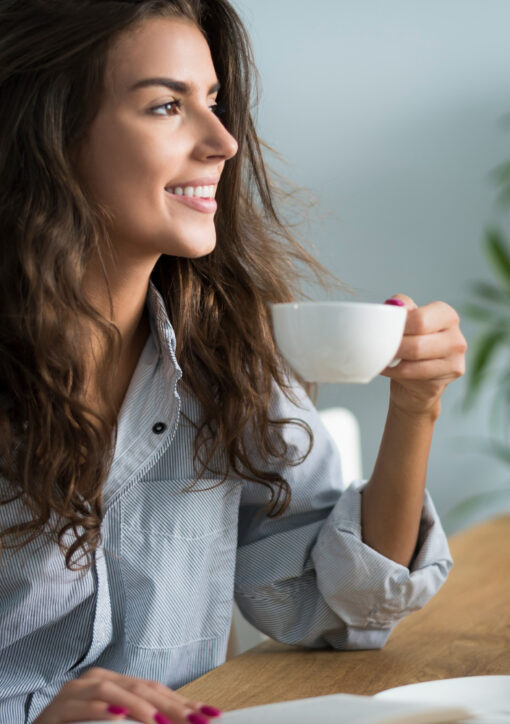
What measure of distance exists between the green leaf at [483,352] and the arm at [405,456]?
1.52 m

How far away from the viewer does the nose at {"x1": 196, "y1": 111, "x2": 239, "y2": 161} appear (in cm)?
115

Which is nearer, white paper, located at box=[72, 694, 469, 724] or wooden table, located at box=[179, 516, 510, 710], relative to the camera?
white paper, located at box=[72, 694, 469, 724]

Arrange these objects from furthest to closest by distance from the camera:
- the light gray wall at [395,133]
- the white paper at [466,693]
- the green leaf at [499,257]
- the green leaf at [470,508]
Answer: the green leaf at [470,508]
the light gray wall at [395,133]
the green leaf at [499,257]
the white paper at [466,693]

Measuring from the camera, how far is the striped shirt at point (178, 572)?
42.6 inches

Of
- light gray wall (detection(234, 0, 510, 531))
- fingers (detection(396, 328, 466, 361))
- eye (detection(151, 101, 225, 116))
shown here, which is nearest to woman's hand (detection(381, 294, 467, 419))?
fingers (detection(396, 328, 466, 361))

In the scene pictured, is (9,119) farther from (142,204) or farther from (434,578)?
(434,578)

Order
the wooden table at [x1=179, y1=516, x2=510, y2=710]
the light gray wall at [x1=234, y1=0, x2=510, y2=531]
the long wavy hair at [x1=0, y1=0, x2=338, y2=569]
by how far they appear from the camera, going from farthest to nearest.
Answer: the light gray wall at [x1=234, y1=0, x2=510, y2=531] → the long wavy hair at [x1=0, y1=0, x2=338, y2=569] → the wooden table at [x1=179, y1=516, x2=510, y2=710]

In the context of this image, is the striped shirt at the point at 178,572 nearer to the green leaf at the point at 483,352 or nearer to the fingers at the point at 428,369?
the fingers at the point at 428,369

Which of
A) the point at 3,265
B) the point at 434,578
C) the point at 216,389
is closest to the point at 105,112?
the point at 3,265

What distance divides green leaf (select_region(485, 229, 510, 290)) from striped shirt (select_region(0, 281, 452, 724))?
1490 millimetres

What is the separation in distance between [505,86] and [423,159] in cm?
34

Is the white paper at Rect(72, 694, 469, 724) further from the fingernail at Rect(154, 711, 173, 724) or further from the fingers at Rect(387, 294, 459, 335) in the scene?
the fingers at Rect(387, 294, 459, 335)

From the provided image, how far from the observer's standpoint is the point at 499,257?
8.49 ft

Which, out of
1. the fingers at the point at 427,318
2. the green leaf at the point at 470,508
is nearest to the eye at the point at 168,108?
the fingers at the point at 427,318
